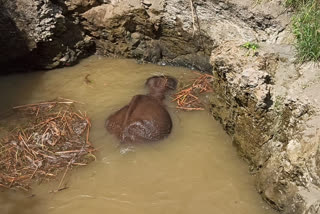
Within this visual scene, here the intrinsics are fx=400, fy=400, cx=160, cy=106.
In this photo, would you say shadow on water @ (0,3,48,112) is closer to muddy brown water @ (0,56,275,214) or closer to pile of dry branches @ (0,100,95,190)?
muddy brown water @ (0,56,275,214)

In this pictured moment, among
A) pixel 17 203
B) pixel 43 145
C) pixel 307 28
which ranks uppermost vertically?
pixel 307 28

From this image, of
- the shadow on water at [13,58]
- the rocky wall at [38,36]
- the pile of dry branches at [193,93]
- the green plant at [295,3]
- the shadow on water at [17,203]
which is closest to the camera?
the shadow on water at [17,203]

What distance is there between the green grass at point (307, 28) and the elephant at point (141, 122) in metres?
1.88

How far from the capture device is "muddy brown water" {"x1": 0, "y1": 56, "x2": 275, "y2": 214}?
4406mm

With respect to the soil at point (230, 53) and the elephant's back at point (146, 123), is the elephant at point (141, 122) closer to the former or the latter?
the elephant's back at point (146, 123)

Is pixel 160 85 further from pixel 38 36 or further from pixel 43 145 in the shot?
pixel 38 36

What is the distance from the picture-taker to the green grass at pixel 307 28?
14.9 ft

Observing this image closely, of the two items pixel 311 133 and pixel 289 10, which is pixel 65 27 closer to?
pixel 289 10

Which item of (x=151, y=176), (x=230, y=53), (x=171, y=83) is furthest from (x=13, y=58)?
(x=230, y=53)

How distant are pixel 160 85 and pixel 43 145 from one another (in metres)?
1.93

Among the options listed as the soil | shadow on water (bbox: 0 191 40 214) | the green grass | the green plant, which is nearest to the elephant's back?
the soil

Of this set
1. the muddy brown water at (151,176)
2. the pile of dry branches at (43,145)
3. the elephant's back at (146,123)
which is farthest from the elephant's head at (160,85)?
the pile of dry branches at (43,145)

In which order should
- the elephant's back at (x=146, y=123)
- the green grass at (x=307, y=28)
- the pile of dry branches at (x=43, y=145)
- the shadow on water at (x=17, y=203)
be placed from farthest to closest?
the elephant's back at (x=146, y=123) → the pile of dry branches at (x=43, y=145) → the green grass at (x=307, y=28) → the shadow on water at (x=17, y=203)

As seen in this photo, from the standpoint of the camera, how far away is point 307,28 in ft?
15.4
